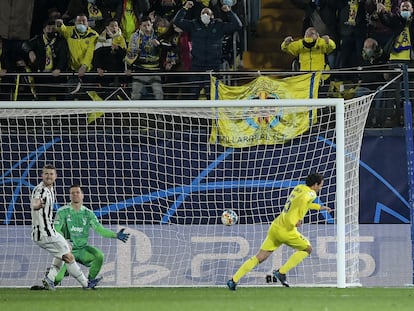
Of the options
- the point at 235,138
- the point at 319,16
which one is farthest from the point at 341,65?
the point at 235,138

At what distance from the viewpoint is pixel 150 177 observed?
55.2 ft

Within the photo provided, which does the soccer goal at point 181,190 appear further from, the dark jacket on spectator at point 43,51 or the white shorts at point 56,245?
the white shorts at point 56,245

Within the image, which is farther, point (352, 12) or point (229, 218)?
point (352, 12)

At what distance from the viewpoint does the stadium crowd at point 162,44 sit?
679 inches

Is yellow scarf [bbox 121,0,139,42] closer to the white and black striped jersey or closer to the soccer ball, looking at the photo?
the soccer ball

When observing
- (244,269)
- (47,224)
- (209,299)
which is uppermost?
(47,224)

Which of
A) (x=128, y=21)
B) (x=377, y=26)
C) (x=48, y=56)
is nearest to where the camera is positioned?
(x=377, y=26)

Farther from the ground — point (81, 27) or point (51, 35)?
point (81, 27)

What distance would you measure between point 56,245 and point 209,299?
2.64 meters

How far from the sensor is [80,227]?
1540 cm

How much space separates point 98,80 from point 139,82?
3.79 feet

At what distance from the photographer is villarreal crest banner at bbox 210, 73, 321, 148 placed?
16.3 m

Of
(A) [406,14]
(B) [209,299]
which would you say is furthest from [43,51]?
(B) [209,299]

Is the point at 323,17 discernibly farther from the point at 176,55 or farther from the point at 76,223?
the point at 76,223
